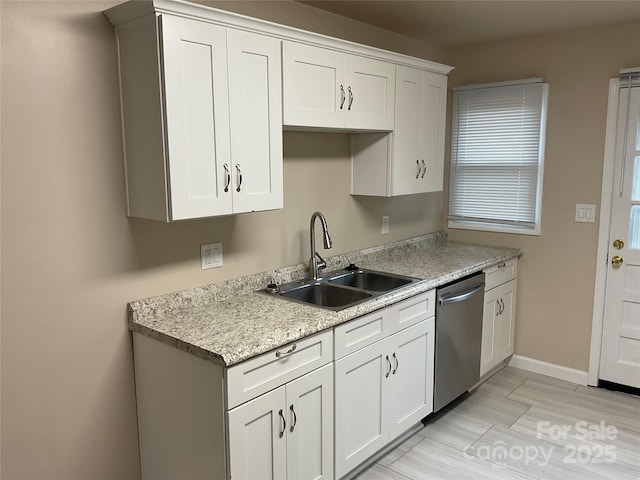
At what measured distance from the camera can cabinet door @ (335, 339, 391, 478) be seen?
2.33 metres

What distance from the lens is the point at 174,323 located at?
2.14 metres

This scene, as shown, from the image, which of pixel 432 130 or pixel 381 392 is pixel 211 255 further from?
pixel 432 130

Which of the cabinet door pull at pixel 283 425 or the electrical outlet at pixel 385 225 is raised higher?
the electrical outlet at pixel 385 225

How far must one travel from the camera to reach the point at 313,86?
8.10ft

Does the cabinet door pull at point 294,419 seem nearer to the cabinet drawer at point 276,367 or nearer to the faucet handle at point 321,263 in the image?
the cabinet drawer at point 276,367

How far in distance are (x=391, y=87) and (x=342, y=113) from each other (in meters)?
0.47

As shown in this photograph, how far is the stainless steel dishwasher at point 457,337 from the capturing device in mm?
2965

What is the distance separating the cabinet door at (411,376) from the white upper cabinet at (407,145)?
875 millimetres

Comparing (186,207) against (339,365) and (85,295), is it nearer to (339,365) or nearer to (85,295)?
(85,295)

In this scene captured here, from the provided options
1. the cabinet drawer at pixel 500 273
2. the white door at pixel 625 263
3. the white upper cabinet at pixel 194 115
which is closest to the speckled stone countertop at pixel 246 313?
the cabinet drawer at pixel 500 273

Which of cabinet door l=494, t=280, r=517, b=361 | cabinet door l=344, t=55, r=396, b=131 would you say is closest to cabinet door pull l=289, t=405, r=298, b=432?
cabinet door l=344, t=55, r=396, b=131

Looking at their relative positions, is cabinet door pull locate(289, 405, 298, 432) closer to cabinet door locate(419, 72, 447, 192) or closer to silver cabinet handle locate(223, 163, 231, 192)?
silver cabinet handle locate(223, 163, 231, 192)

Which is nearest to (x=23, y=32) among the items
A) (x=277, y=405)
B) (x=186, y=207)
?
(x=186, y=207)

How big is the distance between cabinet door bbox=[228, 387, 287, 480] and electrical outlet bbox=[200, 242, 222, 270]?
2.49 feet
